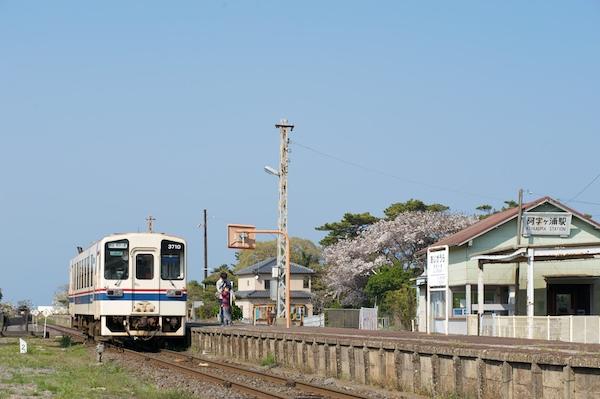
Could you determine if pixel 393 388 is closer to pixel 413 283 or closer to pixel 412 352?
pixel 412 352

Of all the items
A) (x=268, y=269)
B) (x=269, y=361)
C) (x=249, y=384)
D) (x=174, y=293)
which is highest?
(x=174, y=293)

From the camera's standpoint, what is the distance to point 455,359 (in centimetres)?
1334

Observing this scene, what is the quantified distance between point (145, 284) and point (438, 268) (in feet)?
27.3

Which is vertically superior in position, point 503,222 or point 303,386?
point 503,222

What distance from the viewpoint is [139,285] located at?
24.7 metres

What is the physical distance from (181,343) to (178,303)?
13.4 feet

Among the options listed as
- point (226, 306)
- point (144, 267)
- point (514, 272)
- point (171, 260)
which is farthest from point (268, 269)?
point (144, 267)

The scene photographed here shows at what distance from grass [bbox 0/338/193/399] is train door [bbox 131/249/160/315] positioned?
5.46ft

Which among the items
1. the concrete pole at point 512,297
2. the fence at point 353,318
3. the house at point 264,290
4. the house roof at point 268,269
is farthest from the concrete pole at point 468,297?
the house roof at point 268,269

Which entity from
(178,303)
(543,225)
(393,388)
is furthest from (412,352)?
(543,225)

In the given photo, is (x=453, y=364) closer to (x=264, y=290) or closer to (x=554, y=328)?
(x=554, y=328)

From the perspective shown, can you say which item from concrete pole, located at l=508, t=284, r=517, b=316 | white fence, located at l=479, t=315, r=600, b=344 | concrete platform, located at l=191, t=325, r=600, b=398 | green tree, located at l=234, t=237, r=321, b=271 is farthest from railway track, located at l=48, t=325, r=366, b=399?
green tree, located at l=234, t=237, r=321, b=271

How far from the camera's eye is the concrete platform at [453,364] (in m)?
11.0

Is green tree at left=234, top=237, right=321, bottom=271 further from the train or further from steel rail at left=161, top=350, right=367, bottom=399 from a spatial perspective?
steel rail at left=161, top=350, right=367, bottom=399
